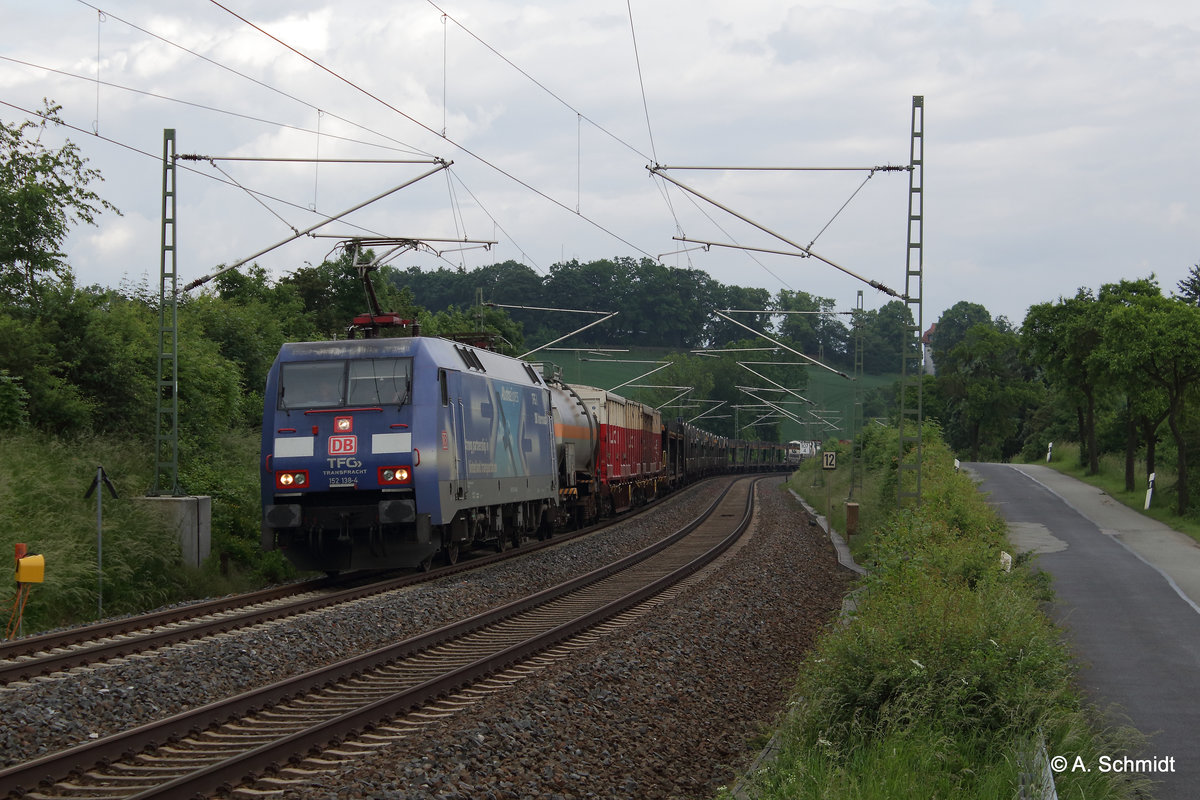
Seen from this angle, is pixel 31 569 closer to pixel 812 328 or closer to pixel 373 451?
pixel 373 451

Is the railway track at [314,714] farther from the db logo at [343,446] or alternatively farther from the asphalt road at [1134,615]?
the asphalt road at [1134,615]

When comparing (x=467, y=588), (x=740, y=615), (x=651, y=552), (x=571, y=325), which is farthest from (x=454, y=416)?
(x=571, y=325)

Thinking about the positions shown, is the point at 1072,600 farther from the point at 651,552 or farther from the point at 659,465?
the point at 659,465

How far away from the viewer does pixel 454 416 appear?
17.1m

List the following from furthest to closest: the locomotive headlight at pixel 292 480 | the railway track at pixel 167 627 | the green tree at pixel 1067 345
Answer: the green tree at pixel 1067 345 < the locomotive headlight at pixel 292 480 < the railway track at pixel 167 627

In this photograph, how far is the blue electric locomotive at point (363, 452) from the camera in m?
16.0

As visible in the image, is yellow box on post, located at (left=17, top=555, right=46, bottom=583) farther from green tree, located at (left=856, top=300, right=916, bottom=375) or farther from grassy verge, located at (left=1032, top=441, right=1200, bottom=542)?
green tree, located at (left=856, top=300, right=916, bottom=375)

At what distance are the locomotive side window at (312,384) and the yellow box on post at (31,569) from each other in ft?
15.4

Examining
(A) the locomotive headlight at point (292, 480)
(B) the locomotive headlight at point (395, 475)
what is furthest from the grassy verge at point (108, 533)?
(B) the locomotive headlight at point (395, 475)

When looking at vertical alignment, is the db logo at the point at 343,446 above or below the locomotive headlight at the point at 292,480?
above

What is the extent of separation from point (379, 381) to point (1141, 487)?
3205cm

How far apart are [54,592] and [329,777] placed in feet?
26.7

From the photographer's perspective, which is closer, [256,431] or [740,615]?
[740,615]

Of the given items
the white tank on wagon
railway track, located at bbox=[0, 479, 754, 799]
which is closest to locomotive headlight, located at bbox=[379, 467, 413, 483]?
railway track, located at bbox=[0, 479, 754, 799]
